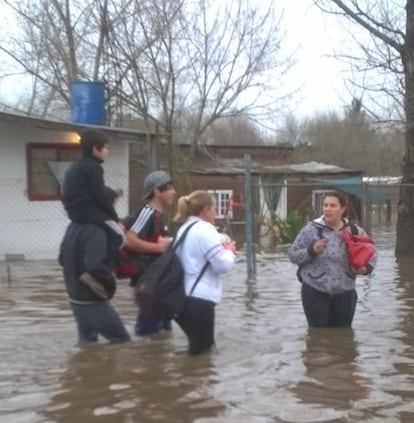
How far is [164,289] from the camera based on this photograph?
7789mm

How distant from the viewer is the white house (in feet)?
63.4

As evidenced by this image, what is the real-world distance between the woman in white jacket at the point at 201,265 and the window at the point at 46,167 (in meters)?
12.0

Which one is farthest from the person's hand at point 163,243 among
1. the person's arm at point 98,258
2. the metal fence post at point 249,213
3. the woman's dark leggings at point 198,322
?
the metal fence post at point 249,213

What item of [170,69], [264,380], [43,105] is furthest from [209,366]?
[43,105]

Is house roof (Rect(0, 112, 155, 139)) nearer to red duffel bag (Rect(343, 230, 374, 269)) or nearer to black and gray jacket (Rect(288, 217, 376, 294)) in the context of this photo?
black and gray jacket (Rect(288, 217, 376, 294))

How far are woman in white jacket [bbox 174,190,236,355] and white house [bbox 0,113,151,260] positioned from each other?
1143 cm

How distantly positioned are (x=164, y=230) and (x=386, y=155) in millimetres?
47161

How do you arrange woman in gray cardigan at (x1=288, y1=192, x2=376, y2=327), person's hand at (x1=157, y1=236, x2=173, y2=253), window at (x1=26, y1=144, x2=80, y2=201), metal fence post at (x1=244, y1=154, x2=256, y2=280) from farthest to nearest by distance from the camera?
window at (x1=26, y1=144, x2=80, y2=201)
metal fence post at (x1=244, y1=154, x2=256, y2=280)
woman in gray cardigan at (x1=288, y1=192, x2=376, y2=327)
person's hand at (x1=157, y1=236, x2=173, y2=253)

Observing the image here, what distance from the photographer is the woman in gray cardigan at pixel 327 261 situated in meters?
8.98

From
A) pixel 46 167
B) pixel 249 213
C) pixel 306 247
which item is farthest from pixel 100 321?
pixel 46 167

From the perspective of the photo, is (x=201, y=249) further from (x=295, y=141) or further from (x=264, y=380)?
(x=295, y=141)

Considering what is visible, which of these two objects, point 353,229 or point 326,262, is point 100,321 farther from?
point 353,229

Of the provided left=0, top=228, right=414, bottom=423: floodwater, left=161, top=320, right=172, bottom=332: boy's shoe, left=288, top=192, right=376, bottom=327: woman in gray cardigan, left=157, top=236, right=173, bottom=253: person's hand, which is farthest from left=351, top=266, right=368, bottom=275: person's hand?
left=161, top=320, right=172, bottom=332: boy's shoe

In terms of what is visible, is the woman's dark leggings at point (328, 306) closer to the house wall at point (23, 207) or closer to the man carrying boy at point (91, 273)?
the man carrying boy at point (91, 273)
